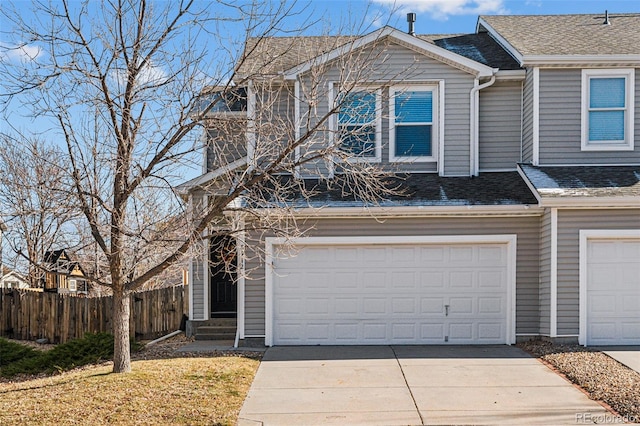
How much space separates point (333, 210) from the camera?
40.1 feet

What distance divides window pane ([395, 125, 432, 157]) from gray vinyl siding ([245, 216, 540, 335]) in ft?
6.20

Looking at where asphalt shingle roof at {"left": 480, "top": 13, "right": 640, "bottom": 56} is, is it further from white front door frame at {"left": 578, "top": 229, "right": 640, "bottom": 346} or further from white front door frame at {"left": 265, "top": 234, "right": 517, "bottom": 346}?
white front door frame at {"left": 265, "top": 234, "right": 517, "bottom": 346}

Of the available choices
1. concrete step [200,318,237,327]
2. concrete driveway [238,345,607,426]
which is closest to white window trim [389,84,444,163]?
concrete driveway [238,345,607,426]

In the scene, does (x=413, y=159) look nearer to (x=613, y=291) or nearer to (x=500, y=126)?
(x=500, y=126)

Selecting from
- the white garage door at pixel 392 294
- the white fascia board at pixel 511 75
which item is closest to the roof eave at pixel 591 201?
the white garage door at pixel 392 294

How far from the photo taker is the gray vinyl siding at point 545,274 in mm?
11930

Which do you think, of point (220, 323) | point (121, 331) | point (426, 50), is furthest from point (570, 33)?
point (121, 331)

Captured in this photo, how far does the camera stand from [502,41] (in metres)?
14.9

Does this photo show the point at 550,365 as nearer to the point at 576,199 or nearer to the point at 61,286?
the point at 576,199

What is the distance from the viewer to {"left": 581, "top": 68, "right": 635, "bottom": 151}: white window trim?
1322cm

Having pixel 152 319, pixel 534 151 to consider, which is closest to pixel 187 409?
pixel 152 319

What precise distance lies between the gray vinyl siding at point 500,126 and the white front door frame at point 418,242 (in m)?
2.10

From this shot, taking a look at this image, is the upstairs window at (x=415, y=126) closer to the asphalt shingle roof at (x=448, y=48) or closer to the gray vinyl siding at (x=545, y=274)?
the asphalt shingle roof at (x=448, y=48)

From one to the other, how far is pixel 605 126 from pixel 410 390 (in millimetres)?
7727
